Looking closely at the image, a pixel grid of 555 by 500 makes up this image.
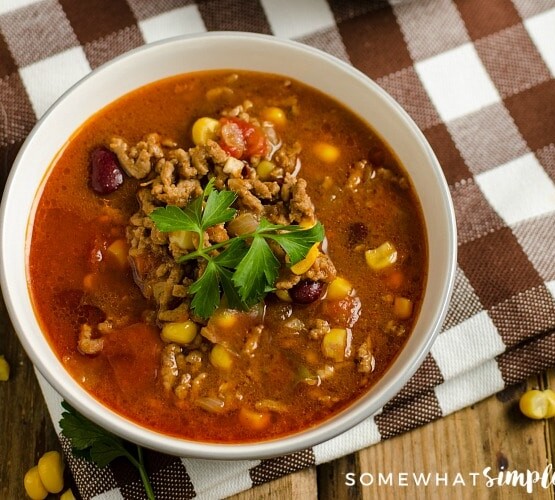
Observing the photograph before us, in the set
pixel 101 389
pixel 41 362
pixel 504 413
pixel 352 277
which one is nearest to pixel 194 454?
pixel 101 389

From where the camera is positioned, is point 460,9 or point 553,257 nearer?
point 553,257

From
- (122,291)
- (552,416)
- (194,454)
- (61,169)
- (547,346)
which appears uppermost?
(61,169)

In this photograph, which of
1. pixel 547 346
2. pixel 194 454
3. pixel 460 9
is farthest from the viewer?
pixel 460 9

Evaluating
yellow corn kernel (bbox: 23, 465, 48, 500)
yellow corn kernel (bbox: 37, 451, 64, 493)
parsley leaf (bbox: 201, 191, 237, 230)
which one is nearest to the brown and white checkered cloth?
yellow corn kernel (bbox: 37, 451, 64, 493)

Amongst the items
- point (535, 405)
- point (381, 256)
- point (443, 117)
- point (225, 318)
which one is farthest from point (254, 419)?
point (443, 117)

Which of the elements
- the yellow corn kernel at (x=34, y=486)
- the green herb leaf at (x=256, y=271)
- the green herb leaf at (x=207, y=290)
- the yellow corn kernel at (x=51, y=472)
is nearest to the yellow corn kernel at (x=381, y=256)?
the green herb leaf at (x=256, y=271)

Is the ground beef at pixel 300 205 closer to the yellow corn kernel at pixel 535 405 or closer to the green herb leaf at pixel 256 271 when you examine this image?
the green herb leaf at pixel 256 271

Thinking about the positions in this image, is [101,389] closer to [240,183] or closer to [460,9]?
[240,183]
